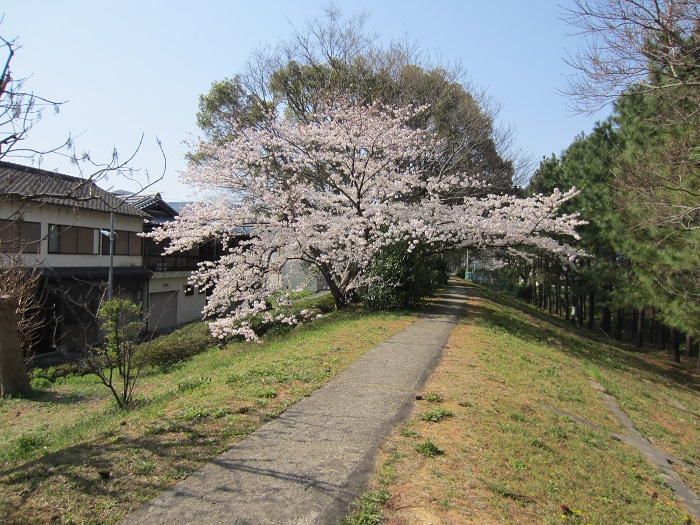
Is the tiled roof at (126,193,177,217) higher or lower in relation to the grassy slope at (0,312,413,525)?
higher

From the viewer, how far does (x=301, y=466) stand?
14.1 ft

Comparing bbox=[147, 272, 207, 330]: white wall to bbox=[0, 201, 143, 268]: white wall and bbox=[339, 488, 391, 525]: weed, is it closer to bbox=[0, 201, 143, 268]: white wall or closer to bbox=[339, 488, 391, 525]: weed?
bbox=[0, 201, 143, 268]: white wall

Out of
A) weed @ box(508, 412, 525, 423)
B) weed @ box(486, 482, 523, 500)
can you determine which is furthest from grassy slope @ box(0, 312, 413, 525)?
weed @ box(508, 412, 525, 423)

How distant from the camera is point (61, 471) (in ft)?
13.5

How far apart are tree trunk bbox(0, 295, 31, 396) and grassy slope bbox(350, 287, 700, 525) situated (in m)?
8.86

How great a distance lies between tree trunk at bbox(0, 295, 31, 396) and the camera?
420 inches

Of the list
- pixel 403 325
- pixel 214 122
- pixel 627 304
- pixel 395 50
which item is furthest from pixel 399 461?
pixel 214 122

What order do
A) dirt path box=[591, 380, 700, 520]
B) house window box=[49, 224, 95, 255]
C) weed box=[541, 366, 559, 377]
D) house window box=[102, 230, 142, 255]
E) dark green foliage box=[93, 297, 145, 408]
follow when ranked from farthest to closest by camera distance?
house window box=[102, 230, 142, 255] < house window box=[49, 224, 95, 255] < weed box=[541, 366, 559, 377] < dark green foliage box=[93, 297, 145, 408] < dirt path box=[591, 380, 700, 520]

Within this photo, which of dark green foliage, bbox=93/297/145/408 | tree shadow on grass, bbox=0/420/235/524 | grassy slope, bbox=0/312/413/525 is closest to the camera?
tree shadow on grass, bbox=0/420/235/524

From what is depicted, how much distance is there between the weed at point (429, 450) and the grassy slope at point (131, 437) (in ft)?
5.59

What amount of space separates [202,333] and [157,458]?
452 inches

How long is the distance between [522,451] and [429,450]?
120 cm

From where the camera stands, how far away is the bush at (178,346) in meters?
13.6

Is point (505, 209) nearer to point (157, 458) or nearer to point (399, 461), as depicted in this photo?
point (399, 461)
